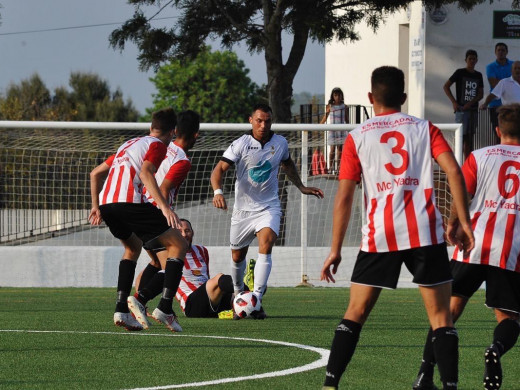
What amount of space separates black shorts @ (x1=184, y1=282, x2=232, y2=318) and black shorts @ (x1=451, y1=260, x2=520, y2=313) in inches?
184

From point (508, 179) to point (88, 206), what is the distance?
12.4m

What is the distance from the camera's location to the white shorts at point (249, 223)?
1159 cm

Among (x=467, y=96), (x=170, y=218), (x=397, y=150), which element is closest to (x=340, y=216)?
(x=397, y=150)

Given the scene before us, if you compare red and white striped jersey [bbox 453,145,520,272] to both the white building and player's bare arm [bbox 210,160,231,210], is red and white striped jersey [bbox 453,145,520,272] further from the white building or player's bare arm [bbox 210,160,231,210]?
the white building

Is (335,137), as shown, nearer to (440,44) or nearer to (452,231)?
(452,231)

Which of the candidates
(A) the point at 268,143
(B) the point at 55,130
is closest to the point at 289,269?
(B) the point at 55,130

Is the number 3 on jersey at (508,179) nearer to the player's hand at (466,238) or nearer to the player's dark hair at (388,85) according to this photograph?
the player's hand at (466,238)

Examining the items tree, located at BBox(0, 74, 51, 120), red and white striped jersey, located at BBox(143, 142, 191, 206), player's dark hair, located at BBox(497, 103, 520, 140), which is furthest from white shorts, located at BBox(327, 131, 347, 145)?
tree, located at BBox(0, 74, 51, 120)

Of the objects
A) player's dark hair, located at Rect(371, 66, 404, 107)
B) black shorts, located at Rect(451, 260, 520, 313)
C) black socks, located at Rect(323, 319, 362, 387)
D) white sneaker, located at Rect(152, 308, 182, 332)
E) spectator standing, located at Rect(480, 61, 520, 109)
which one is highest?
spectator standing, located at Rect(480, 61, 520, 109)

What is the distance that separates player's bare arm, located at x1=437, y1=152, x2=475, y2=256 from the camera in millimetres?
5707

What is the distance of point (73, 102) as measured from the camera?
9438cm

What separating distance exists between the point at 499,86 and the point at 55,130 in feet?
23.2

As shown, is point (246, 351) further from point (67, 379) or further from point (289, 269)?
point (289, 269)

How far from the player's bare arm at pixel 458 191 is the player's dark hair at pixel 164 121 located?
165 inches
